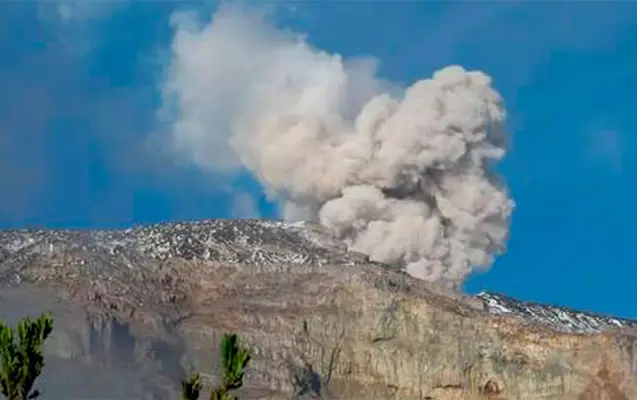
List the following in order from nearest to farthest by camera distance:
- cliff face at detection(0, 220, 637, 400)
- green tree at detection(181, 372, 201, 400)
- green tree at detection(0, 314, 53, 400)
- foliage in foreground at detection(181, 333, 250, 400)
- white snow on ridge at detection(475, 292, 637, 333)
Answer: green tree at detection(181, 372, 201, 400) < green tree at detection(0, 314, 53, 400) < foliage in foreground at detection(181, 333, 250, 400) < cliff face at detection(0, 220, 637, 400) < white snow on ridge at detection(475, 292, 637, 333)

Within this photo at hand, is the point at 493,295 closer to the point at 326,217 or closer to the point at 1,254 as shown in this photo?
the point at 326,217

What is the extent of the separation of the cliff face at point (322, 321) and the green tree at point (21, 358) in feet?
243

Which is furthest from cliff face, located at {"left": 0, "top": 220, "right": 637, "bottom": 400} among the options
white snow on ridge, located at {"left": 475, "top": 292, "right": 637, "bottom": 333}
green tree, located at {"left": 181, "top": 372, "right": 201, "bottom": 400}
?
green tree, located at {"left": 181, "top": 372, "right": 201, "bottom": 400}

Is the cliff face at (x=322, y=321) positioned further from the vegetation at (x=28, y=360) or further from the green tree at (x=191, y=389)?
the green tree at (x=191, y=389)

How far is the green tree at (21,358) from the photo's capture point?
57.5 metres

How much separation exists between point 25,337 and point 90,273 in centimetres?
7942

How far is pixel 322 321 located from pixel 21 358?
8530cm

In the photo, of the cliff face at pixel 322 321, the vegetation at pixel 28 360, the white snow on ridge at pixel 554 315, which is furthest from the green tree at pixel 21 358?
the white snow on ridge at pixel 554 315

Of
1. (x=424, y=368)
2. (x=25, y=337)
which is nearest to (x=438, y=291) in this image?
(x=424, y=368)

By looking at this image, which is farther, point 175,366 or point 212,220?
point 212,220

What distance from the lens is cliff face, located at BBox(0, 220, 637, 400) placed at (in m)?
135

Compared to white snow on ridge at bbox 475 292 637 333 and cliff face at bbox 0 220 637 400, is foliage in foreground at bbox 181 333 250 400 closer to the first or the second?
cliff face at bbox 0 220 637 400

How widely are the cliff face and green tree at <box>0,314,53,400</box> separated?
243 feet

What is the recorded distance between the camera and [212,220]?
502 ft
